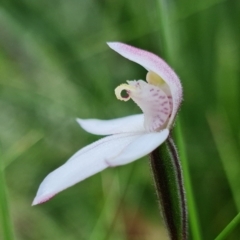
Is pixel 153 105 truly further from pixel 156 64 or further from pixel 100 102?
pixel 100 102

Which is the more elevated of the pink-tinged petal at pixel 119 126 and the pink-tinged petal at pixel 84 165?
the pink-tinged petal at pixel 119 126

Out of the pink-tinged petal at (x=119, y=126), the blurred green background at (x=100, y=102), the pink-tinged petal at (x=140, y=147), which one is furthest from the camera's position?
the blurred green background at (x=100, y=102)

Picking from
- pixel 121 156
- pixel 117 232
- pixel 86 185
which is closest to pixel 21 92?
pixel 86 185

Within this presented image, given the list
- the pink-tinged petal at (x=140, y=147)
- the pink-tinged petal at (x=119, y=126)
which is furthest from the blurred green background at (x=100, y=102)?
the pink-tinged petal at (x=140, y=147)

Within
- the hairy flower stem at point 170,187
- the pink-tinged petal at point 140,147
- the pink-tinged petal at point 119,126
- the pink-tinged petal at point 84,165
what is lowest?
the hairy flower stem at point 170,187

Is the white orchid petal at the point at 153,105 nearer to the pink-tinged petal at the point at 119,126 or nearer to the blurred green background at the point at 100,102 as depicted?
the pink-tinged petal at the point at 119,126


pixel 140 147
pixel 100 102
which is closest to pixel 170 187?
pixel 140 147

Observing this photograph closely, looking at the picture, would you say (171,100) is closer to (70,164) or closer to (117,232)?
(70,164)
